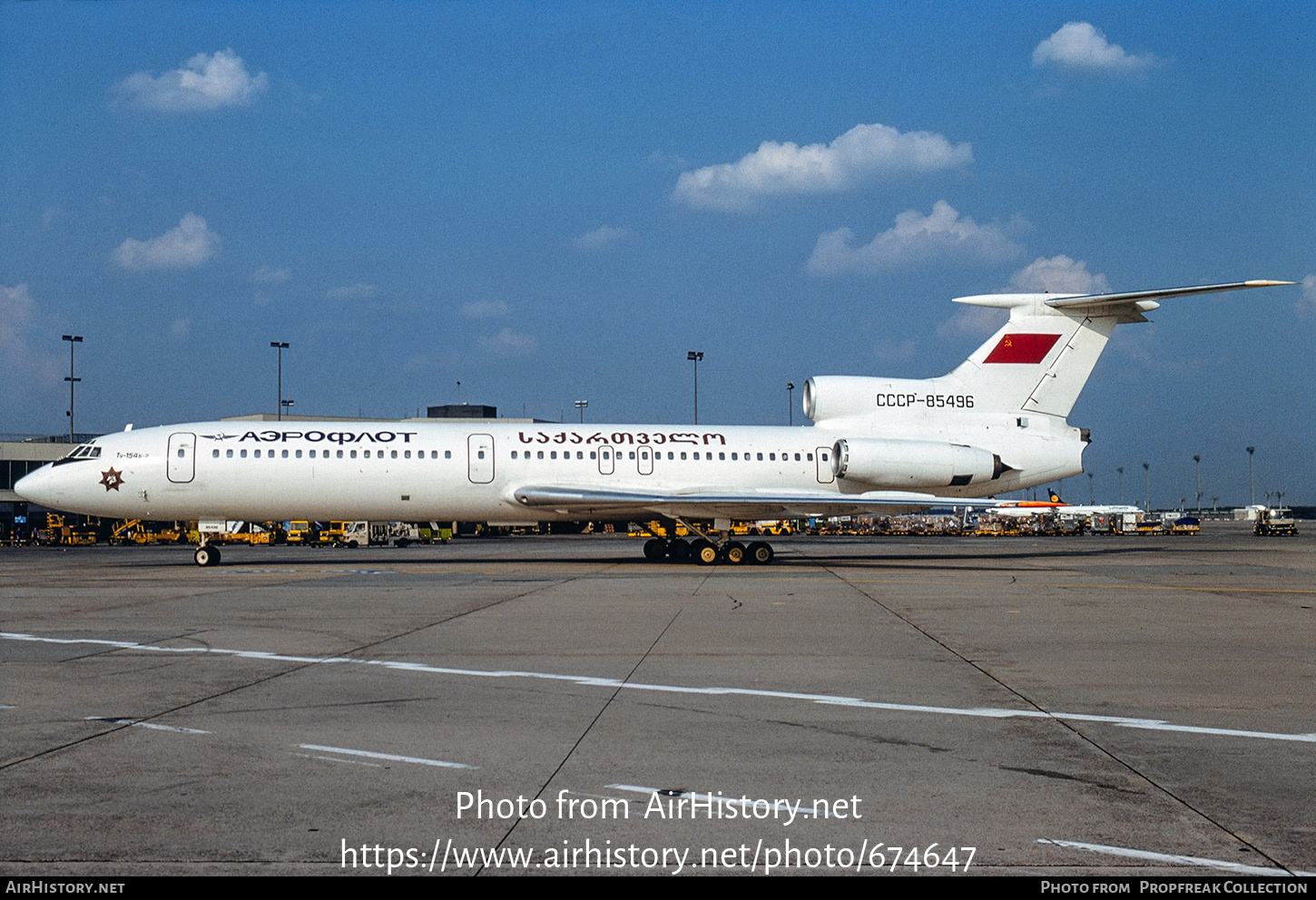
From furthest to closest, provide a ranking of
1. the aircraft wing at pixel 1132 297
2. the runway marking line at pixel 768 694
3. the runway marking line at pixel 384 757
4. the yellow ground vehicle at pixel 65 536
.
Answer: the yellow ground vehicle at pixel 65 536 → the aircraft wing at pixel 1132 297 → the runway marking line at pixel 768 694 → the runway marking line at pixel 384 757

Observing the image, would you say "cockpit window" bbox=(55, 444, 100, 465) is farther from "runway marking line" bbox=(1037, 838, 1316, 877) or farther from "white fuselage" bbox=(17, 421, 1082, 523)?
"runway marking line" bbox=(1037, 838, 1316, 877)

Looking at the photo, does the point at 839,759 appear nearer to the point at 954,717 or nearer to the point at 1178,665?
the point at 954,717

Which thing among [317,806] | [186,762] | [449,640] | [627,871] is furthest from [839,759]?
[449,640]

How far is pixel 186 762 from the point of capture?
6.57 meters

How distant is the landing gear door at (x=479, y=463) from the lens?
30.1 metres

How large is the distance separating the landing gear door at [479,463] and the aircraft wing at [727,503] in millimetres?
983

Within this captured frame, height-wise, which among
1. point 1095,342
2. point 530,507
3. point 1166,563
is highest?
point 1095,342

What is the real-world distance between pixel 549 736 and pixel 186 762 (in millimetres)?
2276

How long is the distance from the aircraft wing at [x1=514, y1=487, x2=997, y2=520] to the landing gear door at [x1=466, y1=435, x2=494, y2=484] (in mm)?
983

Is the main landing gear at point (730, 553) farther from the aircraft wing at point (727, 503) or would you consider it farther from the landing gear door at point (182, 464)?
the landing gear door at point (182, 464)

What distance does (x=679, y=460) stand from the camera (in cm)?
3152

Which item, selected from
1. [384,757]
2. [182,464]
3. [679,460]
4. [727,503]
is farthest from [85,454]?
[384,757]

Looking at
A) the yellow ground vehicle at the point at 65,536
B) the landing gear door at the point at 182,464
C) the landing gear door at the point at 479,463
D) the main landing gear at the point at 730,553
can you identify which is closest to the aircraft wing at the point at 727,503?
A: the main landing gear at the point at 730,553

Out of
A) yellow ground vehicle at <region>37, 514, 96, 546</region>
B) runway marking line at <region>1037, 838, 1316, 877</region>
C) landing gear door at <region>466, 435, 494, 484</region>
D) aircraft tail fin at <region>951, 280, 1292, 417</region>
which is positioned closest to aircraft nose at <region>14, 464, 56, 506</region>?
landing gear door at <region>466, 435, 494, 484</region>
